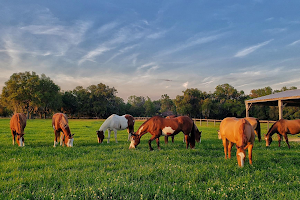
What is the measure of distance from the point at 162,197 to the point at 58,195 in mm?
2037

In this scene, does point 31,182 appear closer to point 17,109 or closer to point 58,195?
point 58,195

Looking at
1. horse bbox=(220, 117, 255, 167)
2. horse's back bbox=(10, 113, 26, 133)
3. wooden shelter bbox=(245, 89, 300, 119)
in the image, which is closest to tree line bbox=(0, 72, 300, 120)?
wooden shelter bbox=(245, 89, 300, 119)

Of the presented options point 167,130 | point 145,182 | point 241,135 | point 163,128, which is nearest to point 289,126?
point 241,135

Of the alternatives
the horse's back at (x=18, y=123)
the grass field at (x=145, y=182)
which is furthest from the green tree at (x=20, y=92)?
the grass field at (x=145, y=182)

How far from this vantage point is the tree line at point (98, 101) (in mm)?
48938

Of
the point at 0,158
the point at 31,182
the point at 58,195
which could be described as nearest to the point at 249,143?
the point at 58,195

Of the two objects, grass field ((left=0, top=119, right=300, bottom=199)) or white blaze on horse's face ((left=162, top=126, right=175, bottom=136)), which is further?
white blaze on horse's face ((left=162, top=126, right=175, bottom=136))

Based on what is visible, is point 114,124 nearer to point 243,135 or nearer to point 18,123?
point 18,123

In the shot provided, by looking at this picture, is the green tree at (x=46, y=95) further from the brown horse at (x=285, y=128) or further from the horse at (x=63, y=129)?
the brown horse at (x=285, y=128)

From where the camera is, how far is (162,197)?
3.55 m

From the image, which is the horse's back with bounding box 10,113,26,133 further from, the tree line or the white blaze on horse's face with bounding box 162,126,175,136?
the tree line

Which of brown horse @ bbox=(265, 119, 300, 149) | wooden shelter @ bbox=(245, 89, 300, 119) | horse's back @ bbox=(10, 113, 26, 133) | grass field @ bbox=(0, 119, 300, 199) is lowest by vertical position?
grass field @ bbox=(0, 119, 300, 199)

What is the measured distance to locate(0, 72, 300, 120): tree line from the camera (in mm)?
48938

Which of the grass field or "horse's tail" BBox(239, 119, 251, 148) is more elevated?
"horse's tail" BBox(239, 119, 251, 148)
